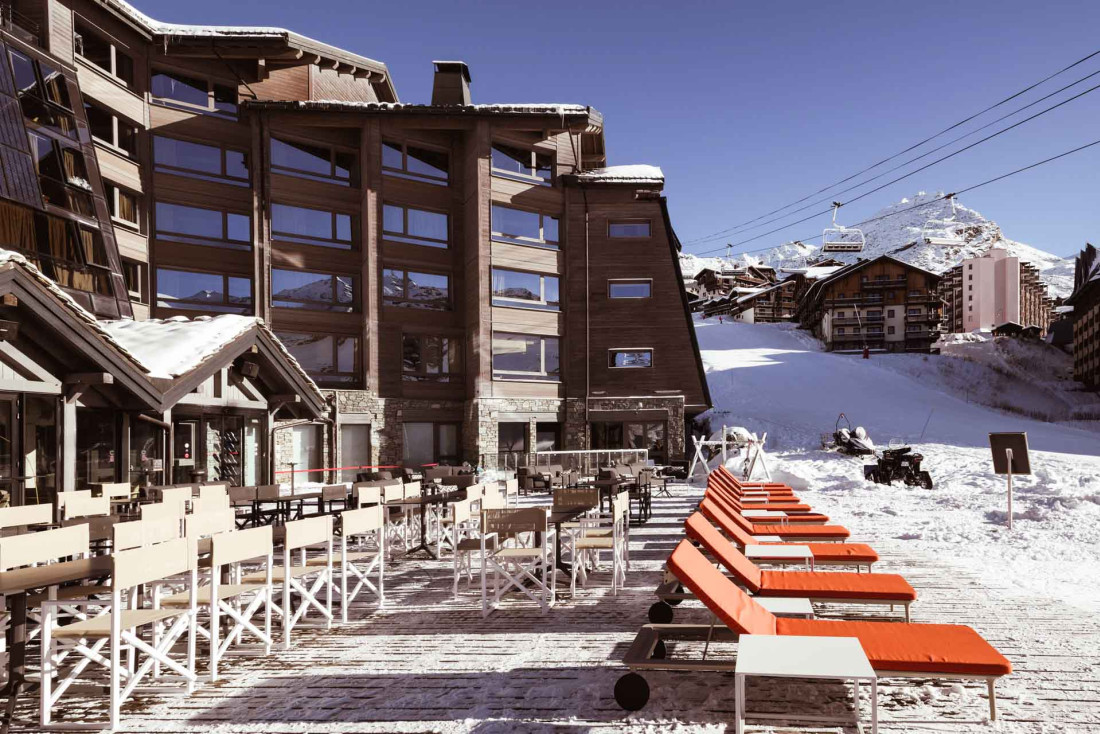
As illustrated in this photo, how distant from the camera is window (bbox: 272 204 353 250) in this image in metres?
26.3

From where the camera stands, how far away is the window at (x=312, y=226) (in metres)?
26.3

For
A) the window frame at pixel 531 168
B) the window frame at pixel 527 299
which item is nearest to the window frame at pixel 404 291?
the window frame at pixel 527 299

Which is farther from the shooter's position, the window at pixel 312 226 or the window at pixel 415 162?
the window at pixel 415 162

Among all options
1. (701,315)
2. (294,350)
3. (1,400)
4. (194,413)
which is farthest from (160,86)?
(701,315)

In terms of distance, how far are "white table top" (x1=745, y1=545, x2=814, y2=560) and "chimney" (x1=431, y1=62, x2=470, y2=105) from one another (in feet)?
87.5

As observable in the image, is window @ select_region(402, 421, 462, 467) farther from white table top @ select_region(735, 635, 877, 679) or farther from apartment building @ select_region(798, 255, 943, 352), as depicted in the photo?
apartment building @ select_region(798, 255, 943, 352)

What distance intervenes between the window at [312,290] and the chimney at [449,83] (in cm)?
885

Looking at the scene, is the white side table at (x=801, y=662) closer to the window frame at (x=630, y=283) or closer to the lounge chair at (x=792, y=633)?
the lounge chair at (x=792, y=633)

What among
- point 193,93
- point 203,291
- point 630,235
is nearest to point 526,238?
point 630,235

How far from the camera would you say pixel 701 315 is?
91000mm

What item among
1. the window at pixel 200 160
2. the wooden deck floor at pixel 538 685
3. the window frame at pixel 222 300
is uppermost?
the window at pixel 200 160

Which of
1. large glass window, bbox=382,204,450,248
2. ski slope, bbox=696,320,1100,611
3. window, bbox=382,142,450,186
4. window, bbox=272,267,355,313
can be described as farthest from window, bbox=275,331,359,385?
ski slope, bbox=696,320,1100,611

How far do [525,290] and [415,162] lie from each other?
6036mm

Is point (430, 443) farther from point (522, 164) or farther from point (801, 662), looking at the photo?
point (801, 662)
